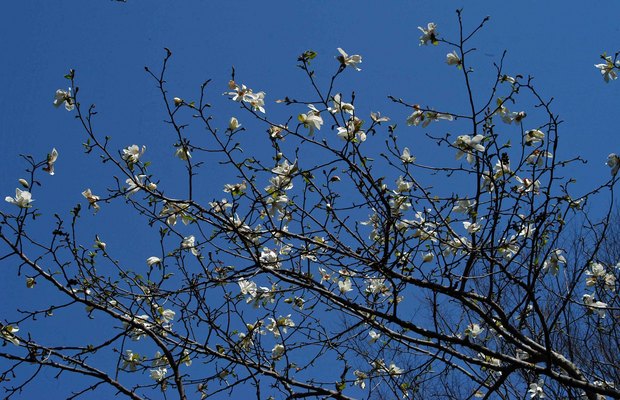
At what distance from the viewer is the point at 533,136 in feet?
9.32

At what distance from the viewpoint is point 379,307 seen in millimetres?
3355

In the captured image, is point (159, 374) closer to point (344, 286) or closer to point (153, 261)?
point (153, 261)

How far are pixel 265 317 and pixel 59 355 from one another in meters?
0.98

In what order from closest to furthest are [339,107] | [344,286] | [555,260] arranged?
[339,107]
[555,260]
[344,286]

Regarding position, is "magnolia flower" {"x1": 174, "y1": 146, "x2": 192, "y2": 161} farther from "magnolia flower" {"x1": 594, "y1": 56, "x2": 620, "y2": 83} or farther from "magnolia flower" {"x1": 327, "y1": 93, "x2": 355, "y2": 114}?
"magnolia flower" {"x1": 594, "y1": 56, "x2": 620, "y2": 83}

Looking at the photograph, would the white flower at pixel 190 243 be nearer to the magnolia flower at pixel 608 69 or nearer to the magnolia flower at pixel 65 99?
the magnolia flower at pixel 65 99

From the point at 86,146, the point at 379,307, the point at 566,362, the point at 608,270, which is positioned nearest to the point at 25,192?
the point at 86,146

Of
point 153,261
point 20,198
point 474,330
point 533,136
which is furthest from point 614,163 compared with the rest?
point 20,198

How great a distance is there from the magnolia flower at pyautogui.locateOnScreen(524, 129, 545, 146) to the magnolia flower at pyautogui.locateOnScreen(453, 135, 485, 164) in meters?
0.25

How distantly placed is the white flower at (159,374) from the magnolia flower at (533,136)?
210 centimetres

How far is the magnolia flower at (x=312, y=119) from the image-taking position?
271 cm

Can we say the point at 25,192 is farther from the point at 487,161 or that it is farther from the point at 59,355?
the point at 487,161

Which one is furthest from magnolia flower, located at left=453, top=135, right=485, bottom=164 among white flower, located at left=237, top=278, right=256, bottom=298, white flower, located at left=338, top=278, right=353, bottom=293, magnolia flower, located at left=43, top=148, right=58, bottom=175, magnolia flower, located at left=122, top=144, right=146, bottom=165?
magnolia flower, located at left=43, top=148, right=58, bottom=175

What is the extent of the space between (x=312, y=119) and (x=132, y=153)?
0.80 m
